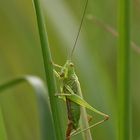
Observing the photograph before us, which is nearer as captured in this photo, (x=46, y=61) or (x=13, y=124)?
(x=46, y=61)

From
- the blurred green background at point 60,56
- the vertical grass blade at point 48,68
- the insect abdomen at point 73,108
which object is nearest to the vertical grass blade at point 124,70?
the vertical grass blade at point 48,68

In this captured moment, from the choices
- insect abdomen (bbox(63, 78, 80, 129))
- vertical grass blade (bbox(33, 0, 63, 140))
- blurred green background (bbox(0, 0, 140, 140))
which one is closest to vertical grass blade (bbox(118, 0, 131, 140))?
vertical grass blade (bbox(33, 0, 63, 140))

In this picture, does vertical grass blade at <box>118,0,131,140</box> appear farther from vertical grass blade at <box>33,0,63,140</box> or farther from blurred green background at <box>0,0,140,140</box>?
blurred green background at <box>0,0,140,140</box>

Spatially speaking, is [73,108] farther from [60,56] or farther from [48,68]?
[60,56]

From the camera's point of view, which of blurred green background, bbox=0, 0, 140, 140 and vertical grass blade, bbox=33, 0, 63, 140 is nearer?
vertical grass blade, bbox=33, 0, 63, 140

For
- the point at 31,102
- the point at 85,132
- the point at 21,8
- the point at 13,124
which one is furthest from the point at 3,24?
the point at 85,132

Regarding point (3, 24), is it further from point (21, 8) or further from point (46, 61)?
point (46, 61)
